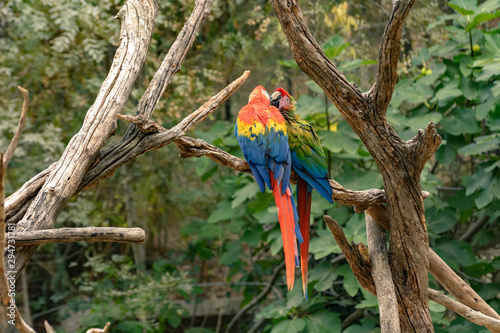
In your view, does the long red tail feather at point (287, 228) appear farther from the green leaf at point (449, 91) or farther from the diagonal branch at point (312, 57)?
the green leaf at point (449, 91)

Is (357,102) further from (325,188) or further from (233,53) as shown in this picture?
(233,53)

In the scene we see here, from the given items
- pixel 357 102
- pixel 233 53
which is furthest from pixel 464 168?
pixel 357 102

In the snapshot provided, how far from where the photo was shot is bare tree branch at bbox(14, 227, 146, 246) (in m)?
1.03

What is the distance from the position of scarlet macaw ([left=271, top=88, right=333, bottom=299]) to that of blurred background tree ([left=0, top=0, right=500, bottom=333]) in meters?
0.73

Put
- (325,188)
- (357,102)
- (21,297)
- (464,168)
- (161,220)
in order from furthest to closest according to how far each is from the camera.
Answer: (161,220) → (21,297) → (464,168) → (325,188) → (357,102)

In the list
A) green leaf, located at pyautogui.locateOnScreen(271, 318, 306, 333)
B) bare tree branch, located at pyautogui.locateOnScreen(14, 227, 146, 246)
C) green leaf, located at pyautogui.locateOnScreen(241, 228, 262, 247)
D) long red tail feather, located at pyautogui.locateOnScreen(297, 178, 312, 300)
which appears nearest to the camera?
bare tree branch, located at pyautogui.locateOnScreen(14, 227, 146, 246)

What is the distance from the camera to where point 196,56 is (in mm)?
3570

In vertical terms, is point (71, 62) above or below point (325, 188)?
above

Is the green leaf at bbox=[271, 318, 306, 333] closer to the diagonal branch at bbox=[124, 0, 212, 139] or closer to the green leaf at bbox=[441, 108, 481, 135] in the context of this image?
the green leaf at bbox=[441, 108, 481, 135]

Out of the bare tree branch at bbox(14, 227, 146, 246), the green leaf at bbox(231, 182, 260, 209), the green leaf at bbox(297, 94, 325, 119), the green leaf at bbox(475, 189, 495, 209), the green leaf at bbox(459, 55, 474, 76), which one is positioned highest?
the green leaf at bbox(459, 55, 474, 76)

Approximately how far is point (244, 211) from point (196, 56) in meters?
1.32

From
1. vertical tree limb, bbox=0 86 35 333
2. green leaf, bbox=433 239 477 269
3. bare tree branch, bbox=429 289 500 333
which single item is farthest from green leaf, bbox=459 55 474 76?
vertical tree limb, bbox=0 86 35 333

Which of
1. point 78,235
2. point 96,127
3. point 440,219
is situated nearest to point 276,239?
point 440,219

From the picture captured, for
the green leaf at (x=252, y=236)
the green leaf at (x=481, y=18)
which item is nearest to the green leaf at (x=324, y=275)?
the green leaf at (x=252, y=236)
